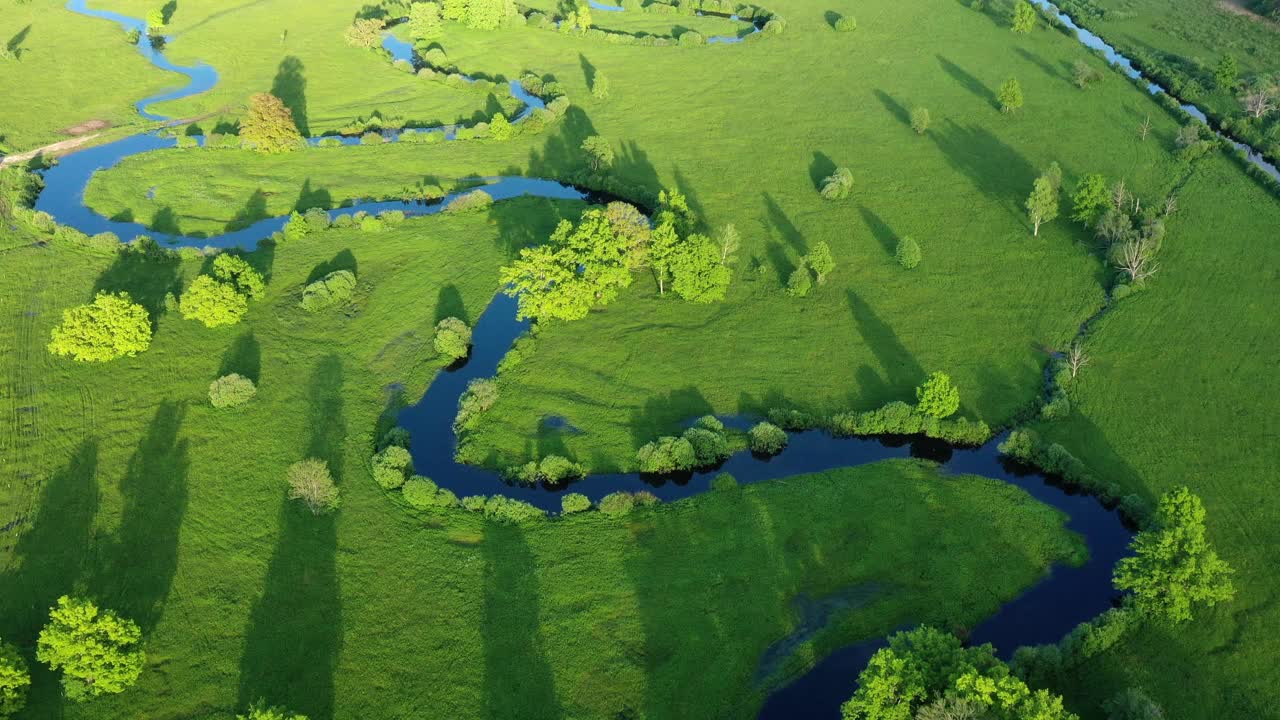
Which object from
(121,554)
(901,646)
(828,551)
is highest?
(901,646)

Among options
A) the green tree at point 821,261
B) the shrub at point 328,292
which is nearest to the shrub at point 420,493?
the shrub at point 328,292

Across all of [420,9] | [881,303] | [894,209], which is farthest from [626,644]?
[420,9]

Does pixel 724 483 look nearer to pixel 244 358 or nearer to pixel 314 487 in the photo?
pixel 314 487

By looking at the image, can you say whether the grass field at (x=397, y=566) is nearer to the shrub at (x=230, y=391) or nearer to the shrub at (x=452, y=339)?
the shrub at (x=230, y=391)

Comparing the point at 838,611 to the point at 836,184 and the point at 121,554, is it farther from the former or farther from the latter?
the point at 836,184

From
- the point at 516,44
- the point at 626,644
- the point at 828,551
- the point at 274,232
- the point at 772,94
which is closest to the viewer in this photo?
the point at 626,644

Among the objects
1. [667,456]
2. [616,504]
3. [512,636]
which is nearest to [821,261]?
[667,456]
